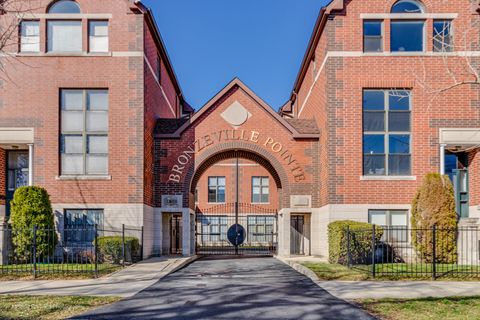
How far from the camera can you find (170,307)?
1049 cm

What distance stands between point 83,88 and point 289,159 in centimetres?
928

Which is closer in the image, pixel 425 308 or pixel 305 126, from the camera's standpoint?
pixel 425 308

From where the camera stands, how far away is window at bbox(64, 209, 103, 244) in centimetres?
2094

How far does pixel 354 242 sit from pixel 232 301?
298 inches

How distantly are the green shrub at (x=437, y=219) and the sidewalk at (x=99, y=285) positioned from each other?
8.92 metres

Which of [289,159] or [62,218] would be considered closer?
[62,218]

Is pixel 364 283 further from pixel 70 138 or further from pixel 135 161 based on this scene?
pixel 70 138

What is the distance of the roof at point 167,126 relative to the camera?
23969 millimetres

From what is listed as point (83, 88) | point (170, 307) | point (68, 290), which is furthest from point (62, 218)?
point (170, 307)

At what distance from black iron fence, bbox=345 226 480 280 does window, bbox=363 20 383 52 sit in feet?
24.2

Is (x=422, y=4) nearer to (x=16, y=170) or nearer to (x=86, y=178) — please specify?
(x=86, y=178)

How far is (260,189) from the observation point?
44.2 meters

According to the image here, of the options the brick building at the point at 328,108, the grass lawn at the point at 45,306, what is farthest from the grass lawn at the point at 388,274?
the grass lawn at the point at 45,306

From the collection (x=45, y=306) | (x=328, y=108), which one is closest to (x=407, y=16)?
(x=328, y=108)
